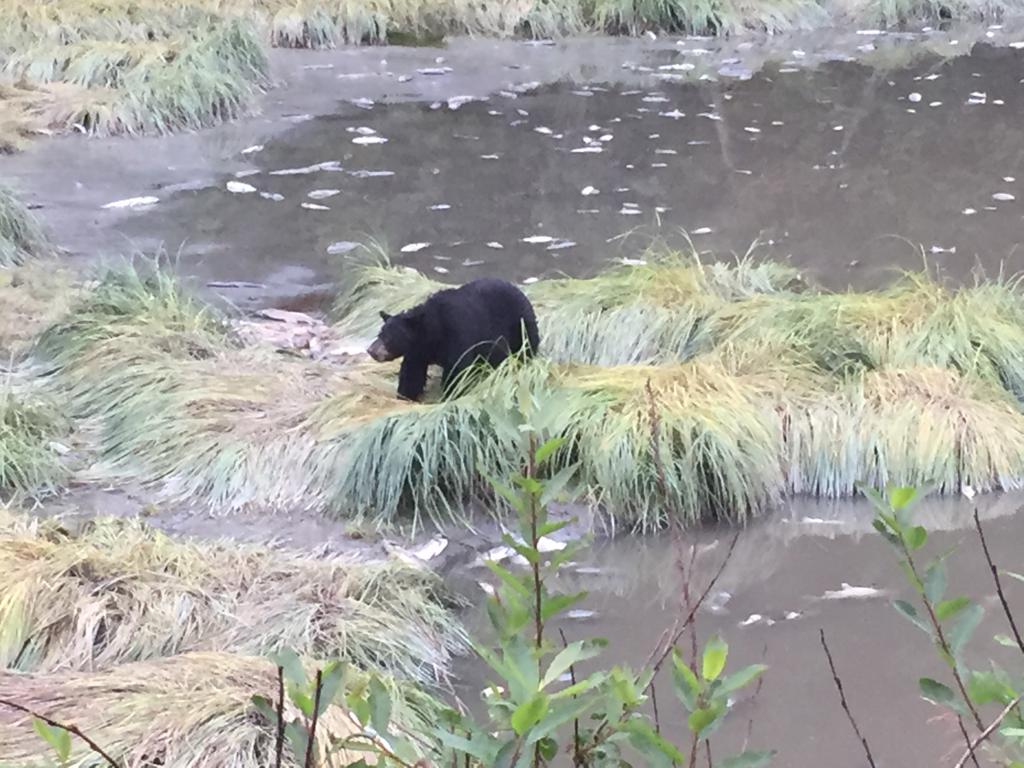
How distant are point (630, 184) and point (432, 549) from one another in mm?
4946

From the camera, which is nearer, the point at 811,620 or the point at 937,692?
the point at 937,692

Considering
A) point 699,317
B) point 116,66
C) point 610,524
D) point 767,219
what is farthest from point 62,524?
point 116,66

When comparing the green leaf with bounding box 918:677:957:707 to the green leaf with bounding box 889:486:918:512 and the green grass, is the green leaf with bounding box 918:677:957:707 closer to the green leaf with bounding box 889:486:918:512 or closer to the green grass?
the green leaf with bounding box 889:486:918:512

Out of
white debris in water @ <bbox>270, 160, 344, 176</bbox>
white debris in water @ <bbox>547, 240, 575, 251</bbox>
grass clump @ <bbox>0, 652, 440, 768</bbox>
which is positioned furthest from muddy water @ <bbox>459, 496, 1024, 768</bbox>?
white debris in water @ <bbox>270, 160, 344, 176</bbox>

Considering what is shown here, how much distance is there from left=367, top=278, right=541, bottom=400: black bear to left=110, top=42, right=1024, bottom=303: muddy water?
1.71 m

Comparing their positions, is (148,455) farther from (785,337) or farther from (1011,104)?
(1011,104)

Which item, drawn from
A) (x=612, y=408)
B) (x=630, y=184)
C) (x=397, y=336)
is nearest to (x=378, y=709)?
(x=612, y=408)

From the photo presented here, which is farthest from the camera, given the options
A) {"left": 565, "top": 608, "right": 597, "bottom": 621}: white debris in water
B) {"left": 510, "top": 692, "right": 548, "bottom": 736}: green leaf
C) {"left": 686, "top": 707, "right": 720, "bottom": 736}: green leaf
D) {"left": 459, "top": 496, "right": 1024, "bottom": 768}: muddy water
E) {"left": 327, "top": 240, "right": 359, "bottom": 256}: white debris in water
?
{"left": 327, "top": 240, "right": 359, "bottom": 256}: white debris in water

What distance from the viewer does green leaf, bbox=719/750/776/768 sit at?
145cm

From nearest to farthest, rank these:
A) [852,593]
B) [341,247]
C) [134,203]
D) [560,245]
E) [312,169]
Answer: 1. [852,593]
2. [341,247]
3. [560,245]
4. [134,203]
5. [312,169]

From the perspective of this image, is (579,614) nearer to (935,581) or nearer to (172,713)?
(172,713)

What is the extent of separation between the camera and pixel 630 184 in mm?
8719

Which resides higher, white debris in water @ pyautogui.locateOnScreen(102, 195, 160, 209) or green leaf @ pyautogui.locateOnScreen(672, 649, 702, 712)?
green leaf @ pyautogui.locateOnScreen(672, 649, 702, 712)

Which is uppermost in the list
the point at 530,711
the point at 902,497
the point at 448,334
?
the point at 902,497
